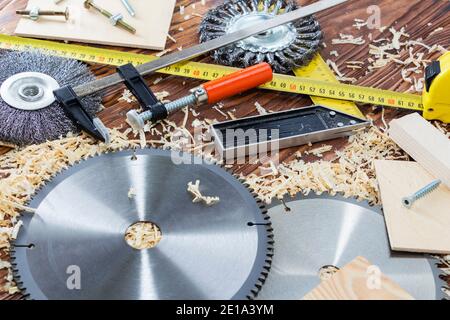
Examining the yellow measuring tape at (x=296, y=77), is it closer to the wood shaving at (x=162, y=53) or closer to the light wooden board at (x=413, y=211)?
the wood shaving at (x=162, y=53)

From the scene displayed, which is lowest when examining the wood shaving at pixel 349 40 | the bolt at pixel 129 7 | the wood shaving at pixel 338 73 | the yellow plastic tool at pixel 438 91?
the yellow plastic tool at pixel 438 91

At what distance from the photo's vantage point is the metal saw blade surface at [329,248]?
4.86 ft

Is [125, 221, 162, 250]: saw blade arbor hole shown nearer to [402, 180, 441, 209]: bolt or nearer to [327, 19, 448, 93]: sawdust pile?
[402, 180, 441, 209]: bolt

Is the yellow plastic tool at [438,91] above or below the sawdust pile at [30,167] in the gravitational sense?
above

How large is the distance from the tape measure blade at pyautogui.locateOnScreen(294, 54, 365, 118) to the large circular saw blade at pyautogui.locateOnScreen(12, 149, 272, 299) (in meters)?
0.43

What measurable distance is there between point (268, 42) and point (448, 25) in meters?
0.59

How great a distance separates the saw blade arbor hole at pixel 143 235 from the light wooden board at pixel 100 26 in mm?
693

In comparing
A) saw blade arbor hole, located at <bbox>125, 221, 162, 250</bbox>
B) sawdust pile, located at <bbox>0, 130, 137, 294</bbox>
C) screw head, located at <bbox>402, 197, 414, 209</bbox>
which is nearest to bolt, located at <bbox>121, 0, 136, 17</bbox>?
sawdust pile, located at <bbox>0, 130, 137, 294</bbox>

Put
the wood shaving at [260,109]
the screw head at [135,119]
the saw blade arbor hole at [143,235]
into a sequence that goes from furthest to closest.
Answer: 1. the wood shaving at [260,109]
2. the screw head at [135,119]
3. the saw blade arbor hole at [143,235]

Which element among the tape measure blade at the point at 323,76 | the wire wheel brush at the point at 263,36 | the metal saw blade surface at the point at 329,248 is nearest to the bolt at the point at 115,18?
the wire wheel brush at the point at 263,36

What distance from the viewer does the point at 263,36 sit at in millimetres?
2055

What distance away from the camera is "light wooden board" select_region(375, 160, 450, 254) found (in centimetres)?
156
